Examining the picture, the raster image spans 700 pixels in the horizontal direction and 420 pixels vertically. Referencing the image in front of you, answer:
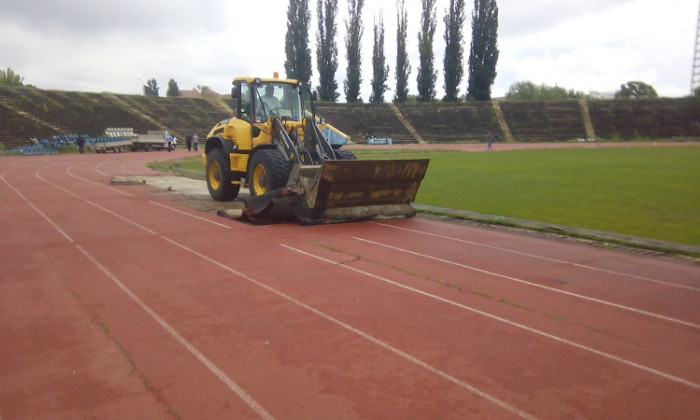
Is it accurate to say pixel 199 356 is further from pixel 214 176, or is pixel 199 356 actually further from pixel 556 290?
pixel 214 176

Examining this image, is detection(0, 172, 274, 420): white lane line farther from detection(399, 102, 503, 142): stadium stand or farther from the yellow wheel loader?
detection(399, 102, 503, 142): stadium stand

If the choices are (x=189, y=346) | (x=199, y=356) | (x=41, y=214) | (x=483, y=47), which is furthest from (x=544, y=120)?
(x=199, y=356)

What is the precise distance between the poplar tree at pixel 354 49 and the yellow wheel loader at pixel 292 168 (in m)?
50.7

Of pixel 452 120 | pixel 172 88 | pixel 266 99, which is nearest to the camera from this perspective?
pixel 266 99

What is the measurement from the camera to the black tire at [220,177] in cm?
1292

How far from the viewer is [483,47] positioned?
192 ft

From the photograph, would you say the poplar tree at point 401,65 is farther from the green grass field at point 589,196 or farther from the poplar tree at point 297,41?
the green grass field at point 589,196

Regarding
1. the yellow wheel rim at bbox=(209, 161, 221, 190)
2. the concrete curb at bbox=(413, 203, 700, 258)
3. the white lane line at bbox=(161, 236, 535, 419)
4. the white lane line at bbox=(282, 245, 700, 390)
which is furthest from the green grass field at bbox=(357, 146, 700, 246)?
the white lane line at bbox=(161, 236, 535, 419)

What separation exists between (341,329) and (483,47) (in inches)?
2316

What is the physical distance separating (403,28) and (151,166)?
45926mm

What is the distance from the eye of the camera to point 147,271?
6.65 metres

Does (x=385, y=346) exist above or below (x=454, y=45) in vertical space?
below

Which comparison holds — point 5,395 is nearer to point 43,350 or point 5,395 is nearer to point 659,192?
point 43,350

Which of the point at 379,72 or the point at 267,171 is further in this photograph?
the point at 379,72
